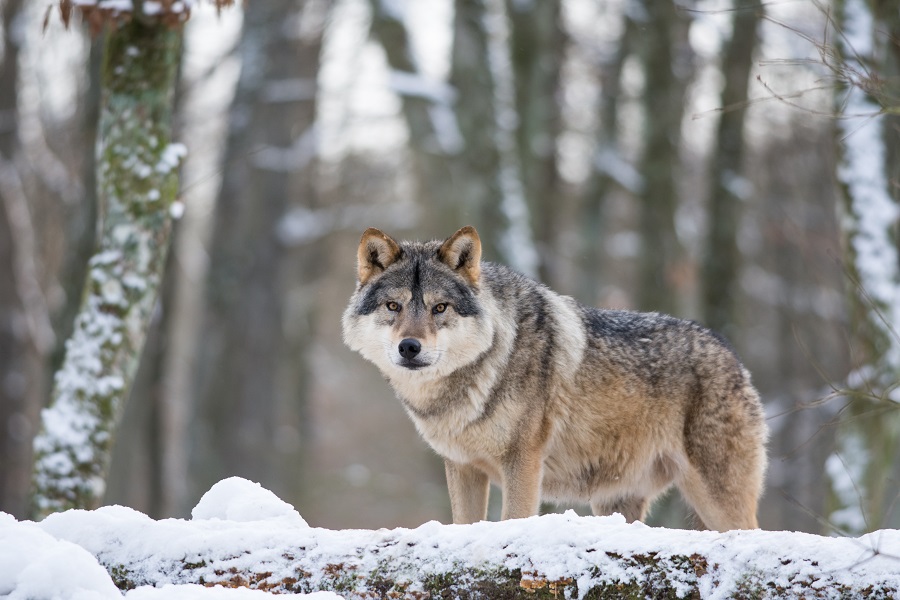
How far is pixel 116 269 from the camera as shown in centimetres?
708

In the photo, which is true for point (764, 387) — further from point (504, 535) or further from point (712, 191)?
point (504, 535)

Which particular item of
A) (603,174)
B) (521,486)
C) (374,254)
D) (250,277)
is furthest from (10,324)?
(521,486)

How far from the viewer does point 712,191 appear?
48.3 feet

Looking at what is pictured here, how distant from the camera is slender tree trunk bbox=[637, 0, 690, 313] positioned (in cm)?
1609

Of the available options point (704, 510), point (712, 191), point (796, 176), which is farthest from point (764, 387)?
point (704, 510)

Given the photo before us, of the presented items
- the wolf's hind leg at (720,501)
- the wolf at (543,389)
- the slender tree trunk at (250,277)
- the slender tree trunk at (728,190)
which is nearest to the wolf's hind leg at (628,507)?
the wolf at (543,389)

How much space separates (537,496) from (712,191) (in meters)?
10.0

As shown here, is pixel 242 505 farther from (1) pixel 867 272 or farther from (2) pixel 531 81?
(2) pixel 531 81

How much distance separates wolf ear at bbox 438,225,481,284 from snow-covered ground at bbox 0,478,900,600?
237 centimetres

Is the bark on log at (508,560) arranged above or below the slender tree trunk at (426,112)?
below

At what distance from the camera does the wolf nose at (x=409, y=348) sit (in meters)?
5.67

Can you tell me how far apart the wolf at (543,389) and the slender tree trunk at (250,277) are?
11237mm

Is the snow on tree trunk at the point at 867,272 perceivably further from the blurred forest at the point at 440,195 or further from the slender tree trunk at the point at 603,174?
the slender tree trunk at the point at 603,174

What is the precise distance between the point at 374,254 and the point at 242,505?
2.14 meters
